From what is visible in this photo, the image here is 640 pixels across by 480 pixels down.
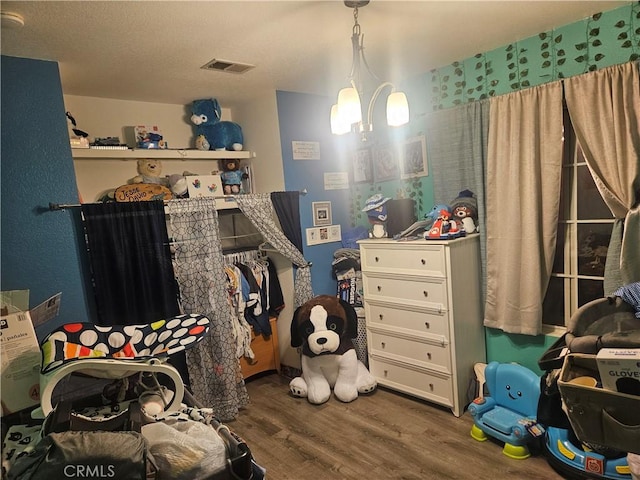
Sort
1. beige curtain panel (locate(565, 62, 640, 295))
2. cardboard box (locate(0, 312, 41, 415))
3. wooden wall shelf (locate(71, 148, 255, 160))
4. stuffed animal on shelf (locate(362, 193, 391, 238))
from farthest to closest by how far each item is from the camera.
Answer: stuffed animal on shelf (locate(362, 193, 391, 238)), wooden wall shelf (locate(71, 148, 255, 160)), beige curtain panel (locate(565, 62, 640, 295)), cardboard box (locate(0, 312, 41, 415))

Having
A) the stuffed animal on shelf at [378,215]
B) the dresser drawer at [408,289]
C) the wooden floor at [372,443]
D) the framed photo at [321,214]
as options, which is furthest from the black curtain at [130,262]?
Answer: the stuffed animal on shelf at [378,215]

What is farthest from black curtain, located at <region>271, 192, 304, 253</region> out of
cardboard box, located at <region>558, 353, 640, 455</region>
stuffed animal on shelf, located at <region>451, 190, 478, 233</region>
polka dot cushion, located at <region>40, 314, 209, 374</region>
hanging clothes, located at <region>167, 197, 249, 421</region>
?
cardboard box, located at <region>558, 353, 640, 455</region>

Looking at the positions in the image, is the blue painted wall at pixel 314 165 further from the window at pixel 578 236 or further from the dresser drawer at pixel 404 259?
the window at pixel 578 236

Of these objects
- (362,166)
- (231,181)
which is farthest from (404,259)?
(231,181)

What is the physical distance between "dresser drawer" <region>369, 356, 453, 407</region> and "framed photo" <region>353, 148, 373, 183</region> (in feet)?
5.33

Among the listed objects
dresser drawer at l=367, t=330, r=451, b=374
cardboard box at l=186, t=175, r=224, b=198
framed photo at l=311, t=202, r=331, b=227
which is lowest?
dresser drawer at l=367, t=330, r=451, b=374

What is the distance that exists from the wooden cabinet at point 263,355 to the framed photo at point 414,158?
1781 millimetres

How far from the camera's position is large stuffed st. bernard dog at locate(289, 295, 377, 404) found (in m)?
3.10

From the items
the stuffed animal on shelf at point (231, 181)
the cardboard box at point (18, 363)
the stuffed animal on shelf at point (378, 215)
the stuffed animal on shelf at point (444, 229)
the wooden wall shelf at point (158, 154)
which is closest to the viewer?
the cardboard box at point (18, 363)

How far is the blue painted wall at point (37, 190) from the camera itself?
2.28 meters

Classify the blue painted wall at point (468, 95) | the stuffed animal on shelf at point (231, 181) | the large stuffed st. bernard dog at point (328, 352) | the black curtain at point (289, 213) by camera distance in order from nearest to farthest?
the blue painted wall at point (468, 95)
the large stuffed st. bernard dog at point (328, 352)
the black curtain at point (289, 213)
the stuffed animal on shelf at point (231, 181)

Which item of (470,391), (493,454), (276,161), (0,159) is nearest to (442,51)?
(276,161)

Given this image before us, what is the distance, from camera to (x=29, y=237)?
236cm

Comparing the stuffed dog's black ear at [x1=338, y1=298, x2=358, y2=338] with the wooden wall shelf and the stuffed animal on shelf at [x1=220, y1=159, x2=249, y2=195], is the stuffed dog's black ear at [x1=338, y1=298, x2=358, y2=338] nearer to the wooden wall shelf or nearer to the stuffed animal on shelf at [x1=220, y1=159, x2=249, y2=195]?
the stuffed animal on shelf at [x1=220, y1=159, x2=249, y2=195]
